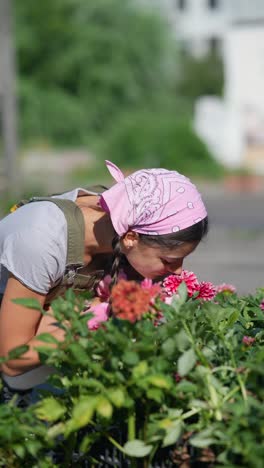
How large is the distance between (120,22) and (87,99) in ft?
8.53

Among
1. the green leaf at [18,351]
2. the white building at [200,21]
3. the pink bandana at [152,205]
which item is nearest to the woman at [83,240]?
the pink bandana at [152,205]

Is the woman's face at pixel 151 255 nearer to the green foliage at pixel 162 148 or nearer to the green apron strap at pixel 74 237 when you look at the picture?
the green apron strap at pixel 74 237

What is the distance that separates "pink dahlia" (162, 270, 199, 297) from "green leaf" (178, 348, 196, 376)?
45 cm

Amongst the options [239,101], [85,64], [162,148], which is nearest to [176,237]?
[162,148]

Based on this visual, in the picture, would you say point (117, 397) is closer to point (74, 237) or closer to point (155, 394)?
point (155, 394)

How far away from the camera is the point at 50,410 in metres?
1.91

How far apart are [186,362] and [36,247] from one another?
0.61 m

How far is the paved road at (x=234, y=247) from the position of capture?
8.59 metres

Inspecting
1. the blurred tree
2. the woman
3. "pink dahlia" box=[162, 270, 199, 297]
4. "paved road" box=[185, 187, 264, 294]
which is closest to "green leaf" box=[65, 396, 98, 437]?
the woman

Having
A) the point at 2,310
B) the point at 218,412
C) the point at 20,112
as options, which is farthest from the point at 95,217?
the point at 20,112

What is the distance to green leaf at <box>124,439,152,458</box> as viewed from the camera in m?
1.86

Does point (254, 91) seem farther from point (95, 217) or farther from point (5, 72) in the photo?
point (95, 217)

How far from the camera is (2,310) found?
2277 mm

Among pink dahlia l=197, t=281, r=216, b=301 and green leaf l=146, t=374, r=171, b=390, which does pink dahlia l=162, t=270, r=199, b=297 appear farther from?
green leaf l=146, t=374, r=171, b=390
